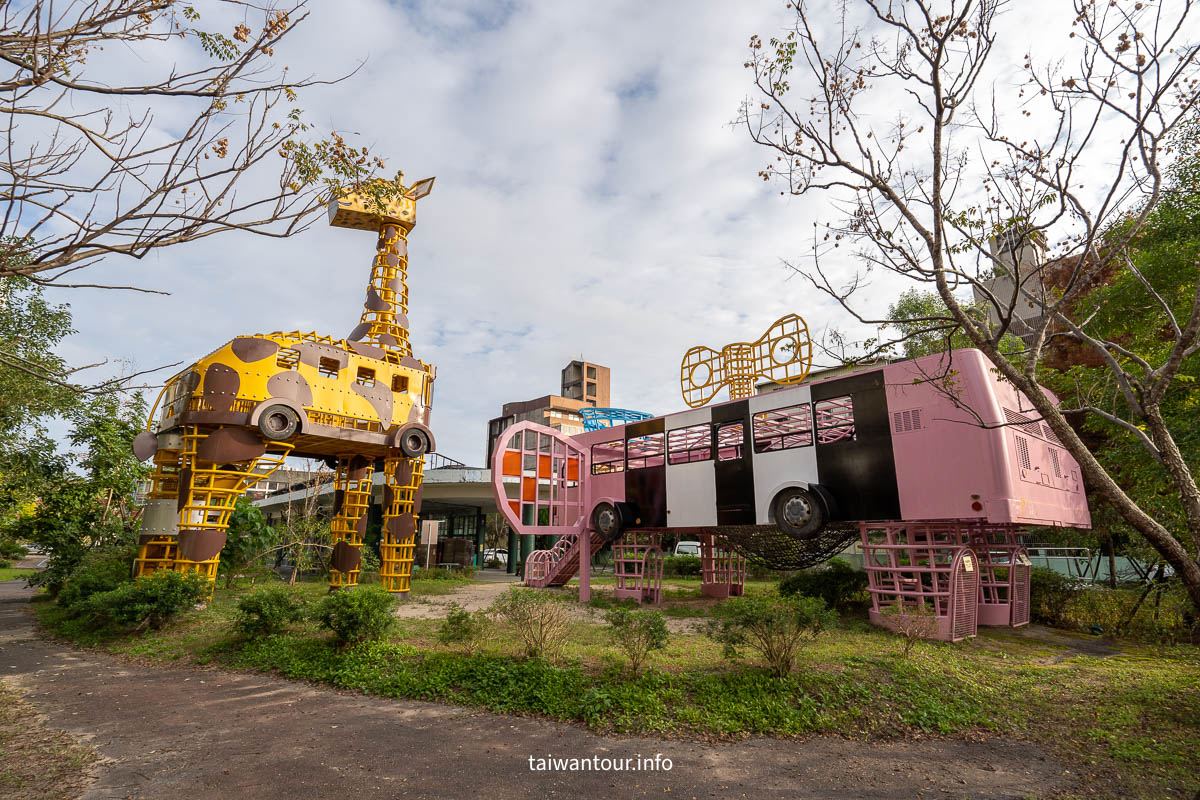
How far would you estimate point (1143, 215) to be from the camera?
622 centimetres

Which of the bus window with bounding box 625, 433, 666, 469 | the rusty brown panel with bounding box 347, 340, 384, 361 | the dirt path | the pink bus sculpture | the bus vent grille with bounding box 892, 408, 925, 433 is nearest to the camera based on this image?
the dirt path

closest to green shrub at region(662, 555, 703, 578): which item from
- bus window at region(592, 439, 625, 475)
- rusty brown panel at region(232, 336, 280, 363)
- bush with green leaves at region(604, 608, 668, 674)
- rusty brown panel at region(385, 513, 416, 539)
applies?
bus window at region(592, 439, 625, 475)

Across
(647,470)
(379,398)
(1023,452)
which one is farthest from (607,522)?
(1023,452)

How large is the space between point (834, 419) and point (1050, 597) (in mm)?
7412

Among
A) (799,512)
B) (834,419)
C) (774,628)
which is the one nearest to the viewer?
(774,628)

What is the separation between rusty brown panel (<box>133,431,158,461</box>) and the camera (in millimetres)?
15195

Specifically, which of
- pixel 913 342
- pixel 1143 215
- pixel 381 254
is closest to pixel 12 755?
pixel 1143 215

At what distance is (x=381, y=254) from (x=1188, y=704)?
19.5 meters

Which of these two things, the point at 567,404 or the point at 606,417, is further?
the point at 567,404

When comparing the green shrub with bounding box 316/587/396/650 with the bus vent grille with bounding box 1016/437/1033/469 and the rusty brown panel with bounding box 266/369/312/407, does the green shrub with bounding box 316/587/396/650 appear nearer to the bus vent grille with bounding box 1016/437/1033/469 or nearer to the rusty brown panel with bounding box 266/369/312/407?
the rusty brown panel with bounding box 266/369/312/407

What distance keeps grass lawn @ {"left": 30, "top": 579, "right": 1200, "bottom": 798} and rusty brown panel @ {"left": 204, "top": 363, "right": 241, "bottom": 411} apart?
564 cm

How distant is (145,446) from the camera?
15.3m

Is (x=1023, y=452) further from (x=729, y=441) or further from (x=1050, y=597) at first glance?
(x=729, y=441)

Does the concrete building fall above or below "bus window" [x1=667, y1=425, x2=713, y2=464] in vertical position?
above
